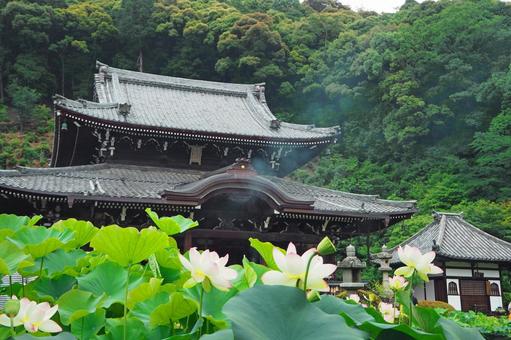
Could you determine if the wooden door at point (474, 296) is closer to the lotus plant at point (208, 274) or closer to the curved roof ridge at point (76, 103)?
the curved roof ridge at point (76, 103)

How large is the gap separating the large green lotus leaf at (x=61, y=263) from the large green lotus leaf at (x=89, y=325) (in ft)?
1.05

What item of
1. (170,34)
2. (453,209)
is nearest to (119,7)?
(170,34)

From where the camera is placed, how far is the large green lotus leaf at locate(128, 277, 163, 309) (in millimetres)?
1196

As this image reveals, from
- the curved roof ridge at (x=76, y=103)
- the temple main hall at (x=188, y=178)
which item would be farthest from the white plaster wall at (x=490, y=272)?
the curved roof ridge at (x=76, y=103)

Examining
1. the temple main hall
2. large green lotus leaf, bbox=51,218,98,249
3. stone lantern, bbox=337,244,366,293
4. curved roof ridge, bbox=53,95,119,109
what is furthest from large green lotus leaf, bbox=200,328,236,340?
curved roof ridge, bbox=53,95,119,109

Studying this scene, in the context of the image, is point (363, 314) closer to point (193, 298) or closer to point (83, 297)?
point (193, 298)

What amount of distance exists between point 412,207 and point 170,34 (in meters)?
32.8

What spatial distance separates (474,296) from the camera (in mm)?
19141

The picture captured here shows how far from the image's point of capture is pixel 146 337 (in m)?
1.17

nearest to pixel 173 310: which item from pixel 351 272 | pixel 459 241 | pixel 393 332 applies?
pixel 393 332

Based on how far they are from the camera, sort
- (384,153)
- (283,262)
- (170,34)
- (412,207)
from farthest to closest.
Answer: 1. (170,34)
2. (384,153)
3. (412,207)
4. (283,262)

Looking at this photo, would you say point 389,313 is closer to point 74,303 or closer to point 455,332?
point 455,332

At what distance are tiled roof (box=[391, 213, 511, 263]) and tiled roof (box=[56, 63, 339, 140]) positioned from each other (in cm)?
915

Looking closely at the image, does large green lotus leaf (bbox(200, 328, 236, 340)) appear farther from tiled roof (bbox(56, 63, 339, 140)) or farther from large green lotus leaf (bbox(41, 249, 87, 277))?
tiled roof (bbox(56, 63, 339, 140))
